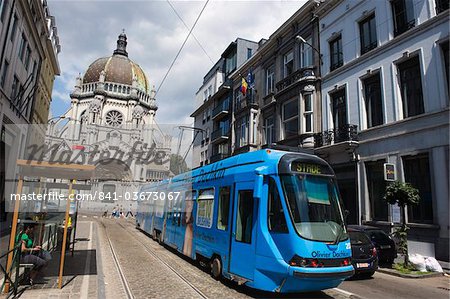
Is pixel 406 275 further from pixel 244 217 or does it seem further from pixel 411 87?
pixel 411 87

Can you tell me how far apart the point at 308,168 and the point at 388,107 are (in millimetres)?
10840

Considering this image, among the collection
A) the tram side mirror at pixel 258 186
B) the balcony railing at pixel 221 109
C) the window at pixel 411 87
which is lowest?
the tram side mirror at pixel 258 186

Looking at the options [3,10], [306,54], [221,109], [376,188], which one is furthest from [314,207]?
[221,109]

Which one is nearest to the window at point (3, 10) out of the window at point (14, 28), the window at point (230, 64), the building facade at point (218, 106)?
the window at point (14, 28)

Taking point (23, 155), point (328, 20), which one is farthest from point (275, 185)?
point (23, 155)

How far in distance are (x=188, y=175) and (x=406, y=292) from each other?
8254 mm

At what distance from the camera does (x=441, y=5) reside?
13.9 m

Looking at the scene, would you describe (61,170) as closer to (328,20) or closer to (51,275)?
(51,275)

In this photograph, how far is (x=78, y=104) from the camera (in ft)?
317

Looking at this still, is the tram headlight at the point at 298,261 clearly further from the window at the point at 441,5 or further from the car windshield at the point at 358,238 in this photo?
the window at the point at 441,5

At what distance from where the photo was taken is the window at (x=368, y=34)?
17.5m

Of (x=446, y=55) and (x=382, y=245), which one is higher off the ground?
(x=446, y=55)

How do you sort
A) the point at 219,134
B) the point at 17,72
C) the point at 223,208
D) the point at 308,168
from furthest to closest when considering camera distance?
the point at 219,134
the point at 17,72
the point at 223,208
the point at 308,168

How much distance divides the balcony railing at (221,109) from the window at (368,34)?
56.6 ft
